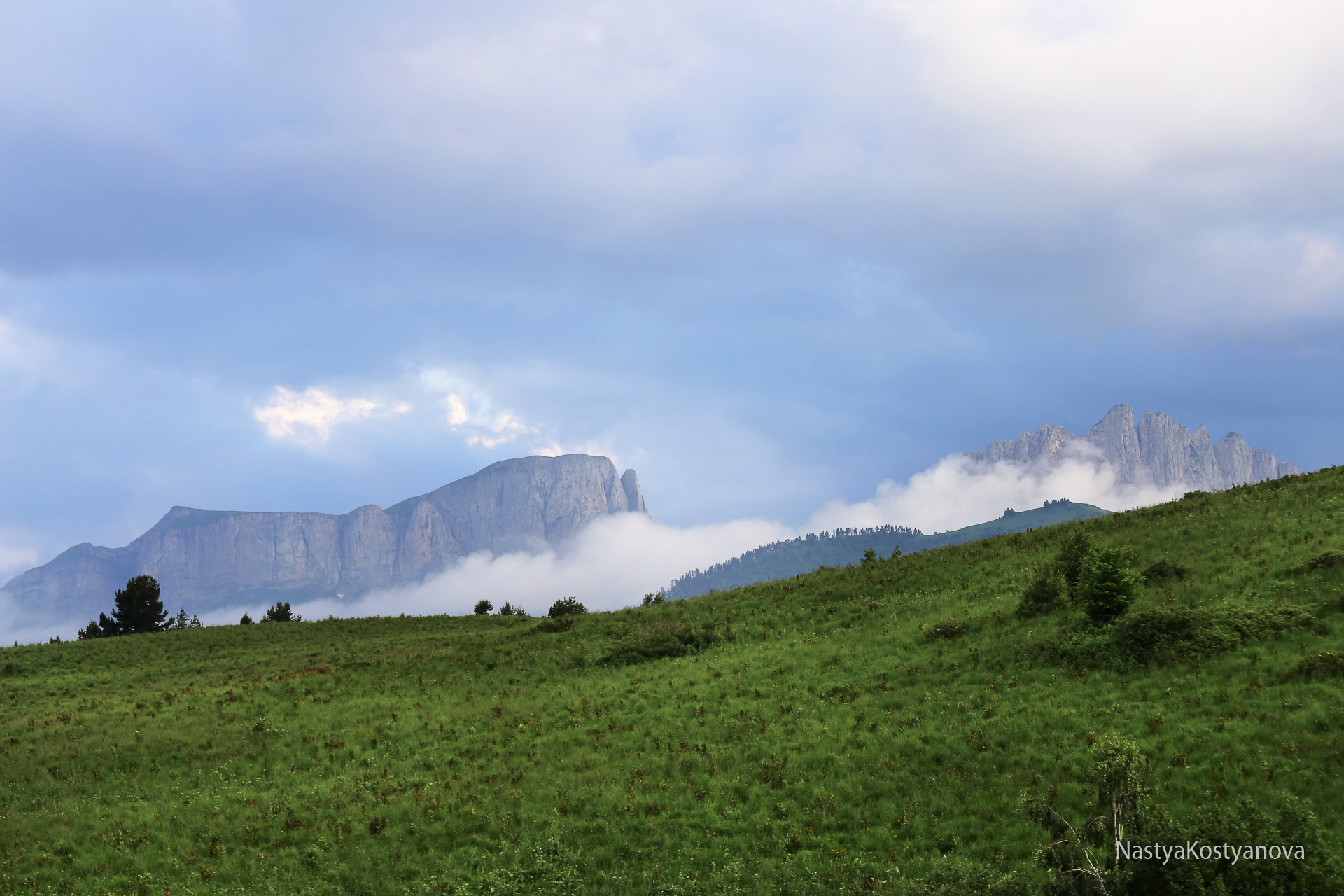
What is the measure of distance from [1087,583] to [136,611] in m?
83.9

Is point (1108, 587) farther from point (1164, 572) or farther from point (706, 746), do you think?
point (706, 746)

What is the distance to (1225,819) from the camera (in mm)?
13844

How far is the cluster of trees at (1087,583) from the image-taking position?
97.8 feet

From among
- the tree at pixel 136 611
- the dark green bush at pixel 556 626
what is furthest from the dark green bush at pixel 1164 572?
the tree at pixel 136 611

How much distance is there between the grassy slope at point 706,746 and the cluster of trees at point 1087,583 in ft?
5.58

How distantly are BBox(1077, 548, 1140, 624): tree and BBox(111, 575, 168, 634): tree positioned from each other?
8094 centimetres

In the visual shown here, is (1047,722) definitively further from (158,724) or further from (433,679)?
(158,724)

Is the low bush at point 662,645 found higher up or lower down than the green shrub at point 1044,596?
lower down

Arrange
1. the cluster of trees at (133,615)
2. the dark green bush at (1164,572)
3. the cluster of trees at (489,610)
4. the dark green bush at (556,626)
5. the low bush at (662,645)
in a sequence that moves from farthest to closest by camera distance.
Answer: the cluster of trees at (489,610) → the cluster of trees at (133,615) → the dark green bush at (556,626) → the low bush at (662,645) → the dark green bush at (1164,572)

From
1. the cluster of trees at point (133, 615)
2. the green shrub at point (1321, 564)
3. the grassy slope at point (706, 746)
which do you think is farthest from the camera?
the cluster of trees at point (133, 615)

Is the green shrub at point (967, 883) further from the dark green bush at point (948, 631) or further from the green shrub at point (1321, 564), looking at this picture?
the green shrub at point (1321, 564)

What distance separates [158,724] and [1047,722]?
3912cm

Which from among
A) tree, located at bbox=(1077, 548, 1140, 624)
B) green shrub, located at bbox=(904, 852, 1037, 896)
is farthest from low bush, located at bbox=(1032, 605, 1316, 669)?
green shrub, located at bbox=(904, 852, 1037, 896)

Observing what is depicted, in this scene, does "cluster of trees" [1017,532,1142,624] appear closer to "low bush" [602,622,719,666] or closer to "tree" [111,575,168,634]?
"low bush" [602,622,719,666]
